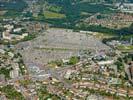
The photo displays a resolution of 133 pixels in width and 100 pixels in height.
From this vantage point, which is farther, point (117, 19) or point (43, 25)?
point (117, 19)

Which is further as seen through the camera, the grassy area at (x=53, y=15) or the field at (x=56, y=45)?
the grassy area at (x=53, y=15)

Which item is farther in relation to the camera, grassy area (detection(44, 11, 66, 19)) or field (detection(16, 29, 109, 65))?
grassy area (detection(44, 11, 66, 19))

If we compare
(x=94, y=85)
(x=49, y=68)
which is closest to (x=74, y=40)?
(x=49, y=68)

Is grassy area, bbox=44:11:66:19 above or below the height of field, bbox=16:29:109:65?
below

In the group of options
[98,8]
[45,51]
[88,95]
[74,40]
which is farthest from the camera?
[98,8]

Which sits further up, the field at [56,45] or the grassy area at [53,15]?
the field at [56,45]

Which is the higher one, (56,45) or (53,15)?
(56,45)

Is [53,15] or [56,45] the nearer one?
[56,45]

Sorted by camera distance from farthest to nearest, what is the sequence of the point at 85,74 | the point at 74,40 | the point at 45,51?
the point at 74,40, the point at 45,51, the point at 85,74

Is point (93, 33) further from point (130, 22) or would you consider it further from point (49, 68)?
point (49, 68)

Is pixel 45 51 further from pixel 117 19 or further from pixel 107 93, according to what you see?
pixel 117 19
